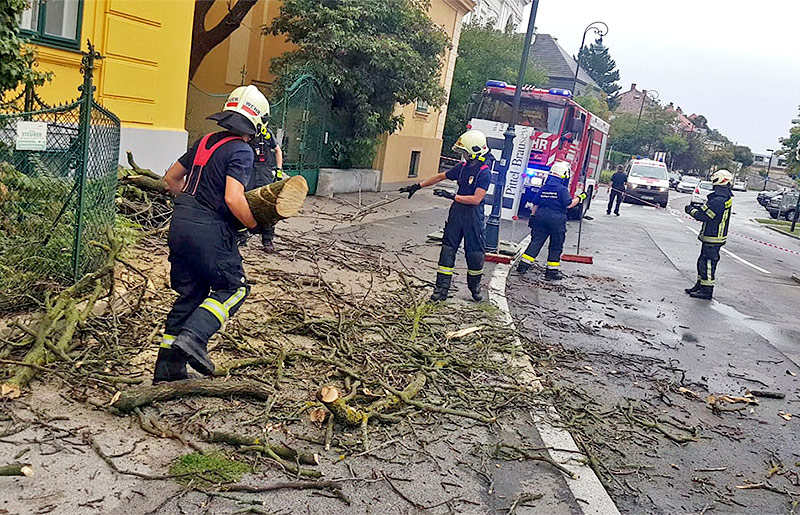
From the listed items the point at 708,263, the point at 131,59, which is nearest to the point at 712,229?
the point at 708,263

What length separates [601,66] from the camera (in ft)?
339

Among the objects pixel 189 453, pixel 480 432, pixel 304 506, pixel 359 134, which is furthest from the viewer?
pixel 359 134

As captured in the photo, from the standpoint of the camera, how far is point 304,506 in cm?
349

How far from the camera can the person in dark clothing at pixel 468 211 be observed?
25.8 ft

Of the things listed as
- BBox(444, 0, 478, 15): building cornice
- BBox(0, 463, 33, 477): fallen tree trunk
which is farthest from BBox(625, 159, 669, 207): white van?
BBox(0, 463, 33, 477): fallen tree trunk

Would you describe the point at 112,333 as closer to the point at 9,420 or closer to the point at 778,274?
the point at 9,420

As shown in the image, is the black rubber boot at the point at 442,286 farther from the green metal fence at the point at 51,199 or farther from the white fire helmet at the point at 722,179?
the white fire helmet at the point at 722,179

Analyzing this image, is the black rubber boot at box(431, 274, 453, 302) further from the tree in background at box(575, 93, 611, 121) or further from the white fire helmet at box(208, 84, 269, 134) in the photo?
the tree in background at box(575, 93, 611, 121)

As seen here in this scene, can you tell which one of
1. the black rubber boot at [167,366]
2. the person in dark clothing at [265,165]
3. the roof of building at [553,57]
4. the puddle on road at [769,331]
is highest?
the roof of building at [553,57]

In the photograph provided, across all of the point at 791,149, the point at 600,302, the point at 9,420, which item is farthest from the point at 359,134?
the point at 791,149

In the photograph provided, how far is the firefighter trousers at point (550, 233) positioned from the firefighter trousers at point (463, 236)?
2.72 metres

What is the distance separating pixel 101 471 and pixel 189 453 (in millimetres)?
428

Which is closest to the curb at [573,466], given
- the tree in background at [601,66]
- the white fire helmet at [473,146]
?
the white fire helmet at [473,146]

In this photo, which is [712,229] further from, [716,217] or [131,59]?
[131,59]
